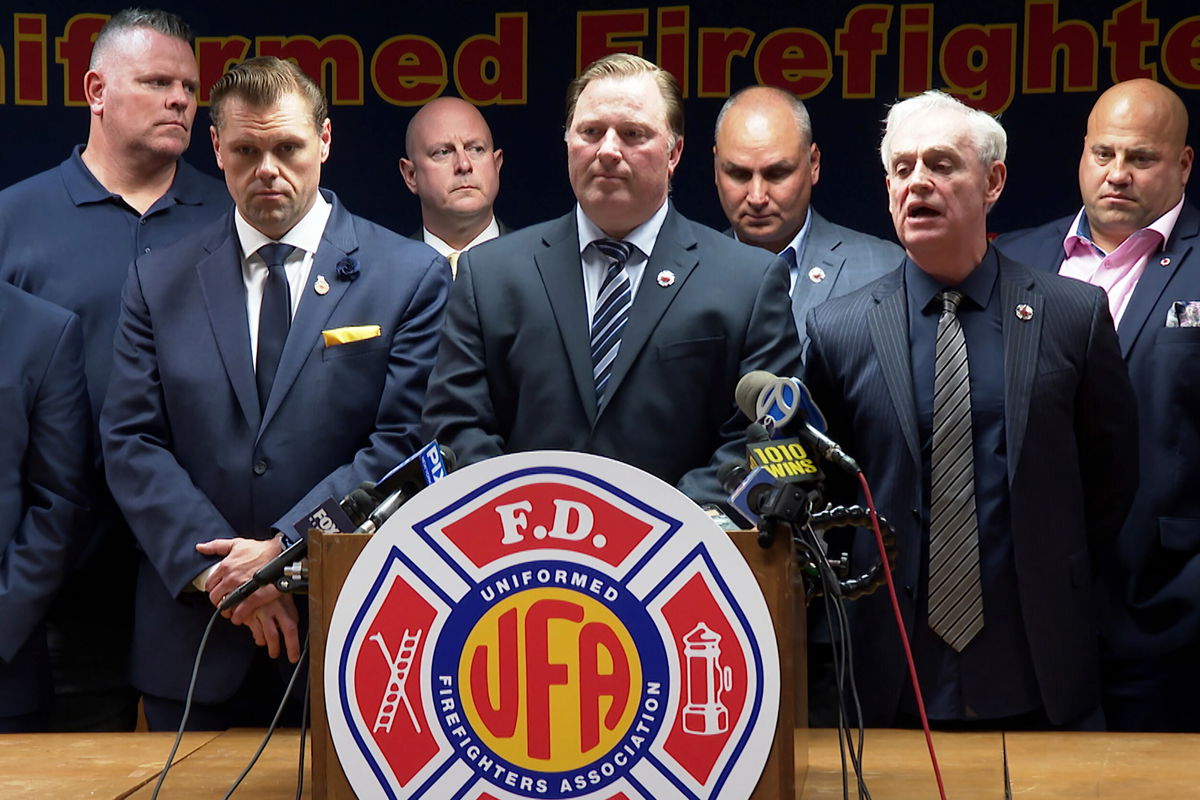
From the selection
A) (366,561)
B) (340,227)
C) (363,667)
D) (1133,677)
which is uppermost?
(340,227)

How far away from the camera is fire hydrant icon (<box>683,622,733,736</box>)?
170 centimetres

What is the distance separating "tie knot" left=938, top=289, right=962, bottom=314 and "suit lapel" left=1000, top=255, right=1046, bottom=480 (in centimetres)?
8

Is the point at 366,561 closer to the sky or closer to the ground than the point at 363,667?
closer to the sky

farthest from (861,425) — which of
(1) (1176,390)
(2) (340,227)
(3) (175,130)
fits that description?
(3) (175,130)

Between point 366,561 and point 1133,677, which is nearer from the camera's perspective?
point 366,561

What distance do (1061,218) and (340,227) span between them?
175 cm

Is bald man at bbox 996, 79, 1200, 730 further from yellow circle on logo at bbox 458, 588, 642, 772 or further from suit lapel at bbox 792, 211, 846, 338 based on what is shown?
yellow circle on logo at bbox 458, 588, 642, 772

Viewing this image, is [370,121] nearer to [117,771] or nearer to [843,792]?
[117,771]

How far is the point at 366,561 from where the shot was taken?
1.73 metres

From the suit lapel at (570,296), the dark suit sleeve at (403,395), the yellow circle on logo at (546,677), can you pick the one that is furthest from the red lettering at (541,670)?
the dark suit sleeve at (403,395)

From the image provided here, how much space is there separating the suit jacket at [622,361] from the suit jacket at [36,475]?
2.61 ft

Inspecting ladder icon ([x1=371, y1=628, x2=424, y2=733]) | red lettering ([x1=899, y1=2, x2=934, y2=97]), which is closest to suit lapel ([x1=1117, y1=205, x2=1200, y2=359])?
red lettering ([x1=899, y1=2, x2=934, y2=97])

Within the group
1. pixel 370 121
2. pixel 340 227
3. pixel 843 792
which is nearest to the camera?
pixel 843 792

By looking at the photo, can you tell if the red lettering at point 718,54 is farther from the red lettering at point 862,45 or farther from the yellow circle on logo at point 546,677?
the yellow circle on logo at point 546,677
